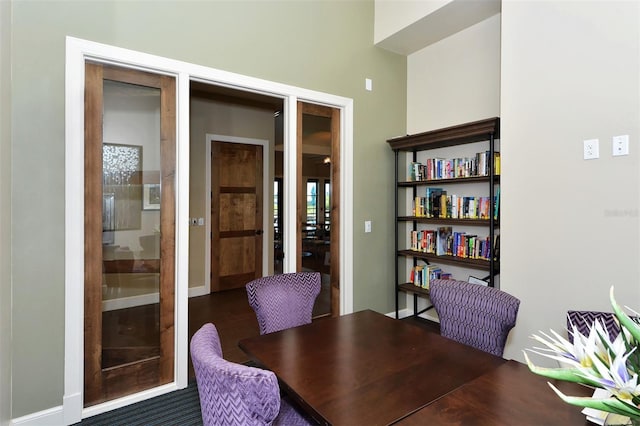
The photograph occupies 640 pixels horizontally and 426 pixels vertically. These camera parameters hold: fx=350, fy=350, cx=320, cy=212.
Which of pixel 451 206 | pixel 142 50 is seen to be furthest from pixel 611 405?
pixel 451 206

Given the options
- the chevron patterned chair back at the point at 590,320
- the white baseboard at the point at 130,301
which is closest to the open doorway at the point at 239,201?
the white baseboard at the point at 130,301

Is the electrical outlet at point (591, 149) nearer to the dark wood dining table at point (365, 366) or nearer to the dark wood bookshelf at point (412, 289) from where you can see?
the dark wood dining table at point (365, 366)

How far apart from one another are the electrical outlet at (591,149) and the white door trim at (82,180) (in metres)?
2.18

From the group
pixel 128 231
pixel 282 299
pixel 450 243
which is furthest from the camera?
pixel 450 243

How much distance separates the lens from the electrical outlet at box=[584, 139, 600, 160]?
7.40 feet

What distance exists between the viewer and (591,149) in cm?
228

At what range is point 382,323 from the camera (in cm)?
186

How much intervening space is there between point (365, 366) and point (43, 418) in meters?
2.15

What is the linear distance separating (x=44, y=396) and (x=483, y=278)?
360cm

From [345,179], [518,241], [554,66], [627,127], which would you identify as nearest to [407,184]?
[345,179]

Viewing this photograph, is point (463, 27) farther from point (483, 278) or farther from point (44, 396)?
point (44, 396)

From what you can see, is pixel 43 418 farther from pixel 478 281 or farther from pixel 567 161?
pixel 567 161

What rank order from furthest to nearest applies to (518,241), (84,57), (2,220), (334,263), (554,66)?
(334,263), (518,241), (554,66), (84,57), (2,220)

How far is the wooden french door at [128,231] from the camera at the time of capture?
92.0 inches
